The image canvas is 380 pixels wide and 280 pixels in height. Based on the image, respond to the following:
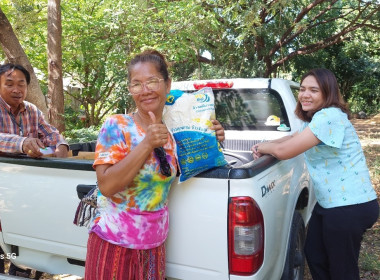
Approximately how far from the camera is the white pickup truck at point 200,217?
1.78 m

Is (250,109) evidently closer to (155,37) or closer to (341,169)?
(341,169)

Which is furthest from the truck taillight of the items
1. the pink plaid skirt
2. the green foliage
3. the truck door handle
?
the green foliage

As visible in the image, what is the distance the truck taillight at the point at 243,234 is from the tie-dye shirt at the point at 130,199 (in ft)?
1.20

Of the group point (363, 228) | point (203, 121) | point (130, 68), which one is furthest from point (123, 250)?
point (363, 228)

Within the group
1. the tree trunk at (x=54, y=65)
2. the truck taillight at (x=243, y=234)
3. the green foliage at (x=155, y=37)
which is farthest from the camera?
the green foliage at (x=155, y=37)

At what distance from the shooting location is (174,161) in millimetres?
1755

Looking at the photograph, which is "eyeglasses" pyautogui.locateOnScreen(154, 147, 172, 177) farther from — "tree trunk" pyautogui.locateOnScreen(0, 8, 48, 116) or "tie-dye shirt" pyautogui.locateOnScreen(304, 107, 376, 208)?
"tree trunk" pyautogui.locateOnScreen(0, 8, 48, 116)

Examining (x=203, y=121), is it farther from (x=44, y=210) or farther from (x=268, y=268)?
(x=44, y=210)

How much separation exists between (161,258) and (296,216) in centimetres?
126

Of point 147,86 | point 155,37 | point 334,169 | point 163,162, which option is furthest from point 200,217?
point 155,37

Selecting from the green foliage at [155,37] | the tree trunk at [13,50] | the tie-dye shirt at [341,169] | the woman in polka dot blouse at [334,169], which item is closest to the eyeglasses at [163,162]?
the woman in polka dot blouse at [334,169]

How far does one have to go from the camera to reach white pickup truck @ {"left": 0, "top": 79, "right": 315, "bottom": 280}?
5.83ft

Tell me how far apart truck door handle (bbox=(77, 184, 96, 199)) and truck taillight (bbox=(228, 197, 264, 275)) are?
0.87m

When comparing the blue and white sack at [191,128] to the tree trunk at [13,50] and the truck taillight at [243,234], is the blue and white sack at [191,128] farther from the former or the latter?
the tree trunk at [13,50]
